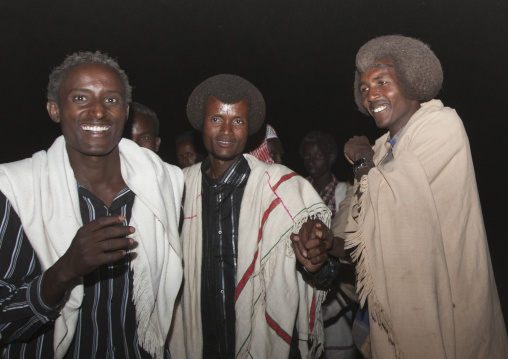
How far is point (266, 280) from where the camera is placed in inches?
80.6

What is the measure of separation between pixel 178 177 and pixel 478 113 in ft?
16.3

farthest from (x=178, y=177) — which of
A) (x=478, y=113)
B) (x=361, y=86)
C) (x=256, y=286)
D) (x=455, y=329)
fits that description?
(x=478, y=113)

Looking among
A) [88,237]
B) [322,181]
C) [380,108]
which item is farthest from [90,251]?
[322,181]

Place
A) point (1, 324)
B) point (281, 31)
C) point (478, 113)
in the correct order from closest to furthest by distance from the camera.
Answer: point (1, 324) < point (478, 113) < point (281, 31)

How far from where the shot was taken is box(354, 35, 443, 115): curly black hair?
1951mm

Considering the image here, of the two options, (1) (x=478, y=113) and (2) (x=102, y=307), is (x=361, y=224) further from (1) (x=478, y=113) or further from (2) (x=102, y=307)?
(1) (x=478, y=113)

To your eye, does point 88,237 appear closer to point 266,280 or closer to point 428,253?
point 266,280

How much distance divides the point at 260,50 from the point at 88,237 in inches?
237

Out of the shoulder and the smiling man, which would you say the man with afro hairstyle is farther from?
the smiling man

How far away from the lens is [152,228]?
1.78 m

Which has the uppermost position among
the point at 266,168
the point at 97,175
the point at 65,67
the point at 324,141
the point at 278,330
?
the point at 324,141

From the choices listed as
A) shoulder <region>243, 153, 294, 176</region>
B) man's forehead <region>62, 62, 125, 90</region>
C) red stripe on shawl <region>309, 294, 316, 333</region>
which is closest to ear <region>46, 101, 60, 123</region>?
man's forehead <region>62, 62, 125, 90</region>

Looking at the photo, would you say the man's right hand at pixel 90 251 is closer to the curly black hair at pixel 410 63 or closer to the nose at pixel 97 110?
the nose at pixel 97 110

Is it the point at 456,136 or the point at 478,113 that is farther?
the point at 478,113
